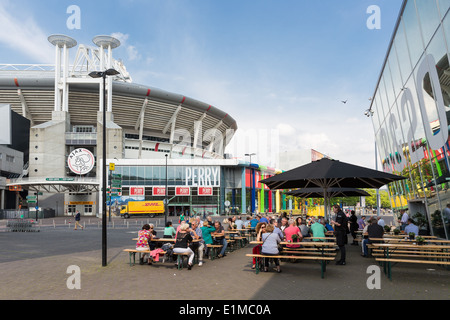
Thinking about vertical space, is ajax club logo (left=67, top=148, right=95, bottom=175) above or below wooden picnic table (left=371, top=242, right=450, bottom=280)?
above

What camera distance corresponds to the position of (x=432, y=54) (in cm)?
1105

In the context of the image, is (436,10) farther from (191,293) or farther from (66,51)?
(66,51)

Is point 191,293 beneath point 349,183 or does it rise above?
beneath

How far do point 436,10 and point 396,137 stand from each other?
34.3 ft

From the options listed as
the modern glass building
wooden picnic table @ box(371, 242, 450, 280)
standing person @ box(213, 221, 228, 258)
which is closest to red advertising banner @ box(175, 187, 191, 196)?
the modern glass building

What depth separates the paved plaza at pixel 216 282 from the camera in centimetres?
686

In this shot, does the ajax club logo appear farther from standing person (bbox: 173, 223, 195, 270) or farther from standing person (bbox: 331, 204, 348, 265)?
standing person (bbox: 331, 204, 348, 265)

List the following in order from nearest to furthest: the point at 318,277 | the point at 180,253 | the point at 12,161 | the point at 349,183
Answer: the point at 318,277
the point at 180,253
the point at 349,183
the point at 12,161

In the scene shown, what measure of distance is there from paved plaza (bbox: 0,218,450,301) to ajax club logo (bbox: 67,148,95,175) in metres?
50.7

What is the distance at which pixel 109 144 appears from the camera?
192 feet

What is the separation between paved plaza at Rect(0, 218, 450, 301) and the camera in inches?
270

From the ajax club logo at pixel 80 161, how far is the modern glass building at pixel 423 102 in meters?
51.5

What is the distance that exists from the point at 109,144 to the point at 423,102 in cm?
5322
